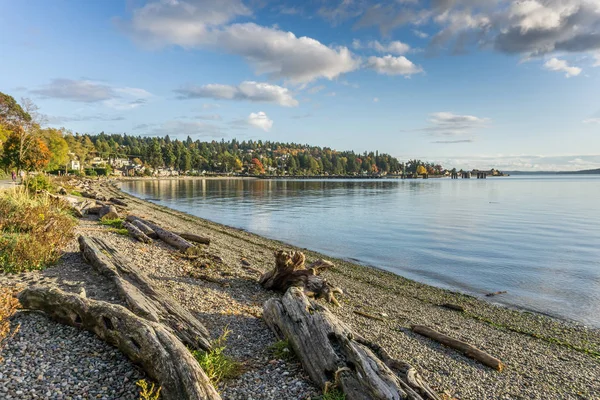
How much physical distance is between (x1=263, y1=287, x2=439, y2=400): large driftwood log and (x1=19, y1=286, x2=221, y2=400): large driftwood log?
2024 millimetres

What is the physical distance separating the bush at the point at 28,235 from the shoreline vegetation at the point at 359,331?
0.42 meters

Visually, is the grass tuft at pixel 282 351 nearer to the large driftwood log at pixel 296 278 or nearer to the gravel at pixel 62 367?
the gravel at pixel 62 367

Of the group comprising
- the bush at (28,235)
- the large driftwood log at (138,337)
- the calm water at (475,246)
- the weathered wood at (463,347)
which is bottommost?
the calm water at (475,246)

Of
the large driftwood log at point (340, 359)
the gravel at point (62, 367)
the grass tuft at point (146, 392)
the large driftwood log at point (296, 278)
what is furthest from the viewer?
the large driftwood log at point (296, 278)

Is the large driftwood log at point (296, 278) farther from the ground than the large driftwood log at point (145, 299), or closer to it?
closer to it

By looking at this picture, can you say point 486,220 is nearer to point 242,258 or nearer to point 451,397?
point 242,258

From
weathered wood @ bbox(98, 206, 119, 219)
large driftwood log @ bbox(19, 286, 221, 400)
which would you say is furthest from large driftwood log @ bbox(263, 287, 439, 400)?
weathered wood @ bbox(98, 206, 119, 219)

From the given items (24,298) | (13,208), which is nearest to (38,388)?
(24,298)

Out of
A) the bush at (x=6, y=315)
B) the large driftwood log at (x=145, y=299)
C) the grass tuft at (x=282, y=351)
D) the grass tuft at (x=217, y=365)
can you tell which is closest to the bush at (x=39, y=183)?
the large driftwood log at (x=145, y=299)

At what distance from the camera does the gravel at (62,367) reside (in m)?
4.88

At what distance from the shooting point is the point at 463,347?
29.2ft

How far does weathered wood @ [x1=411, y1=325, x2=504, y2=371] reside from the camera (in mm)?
8328

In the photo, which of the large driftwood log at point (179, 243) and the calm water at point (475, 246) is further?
the calm water at point (475, 246)

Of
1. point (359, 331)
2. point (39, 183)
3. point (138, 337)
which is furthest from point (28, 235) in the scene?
point (39, 183)
